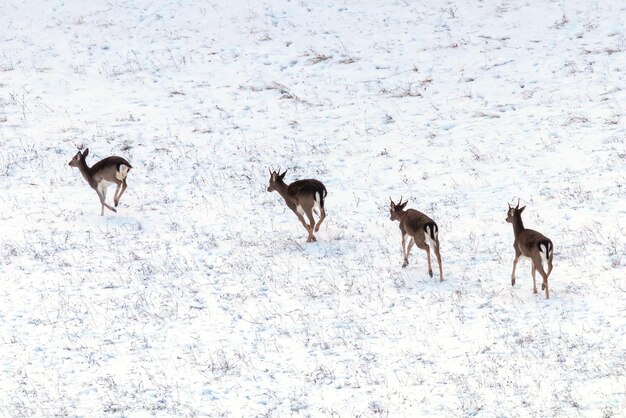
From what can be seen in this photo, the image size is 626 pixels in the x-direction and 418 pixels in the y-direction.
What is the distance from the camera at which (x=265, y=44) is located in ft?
91.8

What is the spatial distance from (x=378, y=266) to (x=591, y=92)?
10.7 m

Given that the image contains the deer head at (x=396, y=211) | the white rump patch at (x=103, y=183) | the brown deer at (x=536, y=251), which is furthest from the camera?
the white rump patch at (x=103, y=183)

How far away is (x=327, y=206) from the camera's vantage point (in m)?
18.6

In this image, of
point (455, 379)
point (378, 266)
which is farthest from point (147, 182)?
point (455, 379)

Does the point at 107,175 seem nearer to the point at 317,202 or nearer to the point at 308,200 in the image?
the point at 308,200

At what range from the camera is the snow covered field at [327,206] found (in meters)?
11.2

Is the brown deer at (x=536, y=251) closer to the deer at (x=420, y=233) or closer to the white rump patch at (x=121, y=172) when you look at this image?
the deer at (x=420, y=233)

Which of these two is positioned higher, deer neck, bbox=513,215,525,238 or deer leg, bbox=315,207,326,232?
deer leg, bbox=315,207,326,232

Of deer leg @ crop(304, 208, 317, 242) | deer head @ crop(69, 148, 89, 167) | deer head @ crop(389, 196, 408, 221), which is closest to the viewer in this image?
deer head @ crop(389, 196, 408, 221)

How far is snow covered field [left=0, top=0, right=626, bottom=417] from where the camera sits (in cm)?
1120

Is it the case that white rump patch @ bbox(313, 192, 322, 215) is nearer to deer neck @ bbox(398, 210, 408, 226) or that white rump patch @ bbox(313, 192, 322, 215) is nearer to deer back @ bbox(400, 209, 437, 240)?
deer neck @ bbox(398, 210, 408, 226)

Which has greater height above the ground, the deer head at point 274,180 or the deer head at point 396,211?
the deer head at point 274,180

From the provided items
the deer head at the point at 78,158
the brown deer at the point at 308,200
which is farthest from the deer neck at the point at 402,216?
the deer head at the point at 78,158

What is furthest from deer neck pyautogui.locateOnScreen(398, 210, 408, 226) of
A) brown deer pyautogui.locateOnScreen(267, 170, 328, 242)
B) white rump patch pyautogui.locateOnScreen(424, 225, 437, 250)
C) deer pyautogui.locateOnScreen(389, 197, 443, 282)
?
brown deer pyautogui.locateOnScreen(267, 170, 328, 242)
